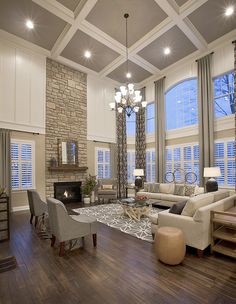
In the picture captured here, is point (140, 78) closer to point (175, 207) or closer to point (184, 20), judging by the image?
point (184, 20)

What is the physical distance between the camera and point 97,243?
11.5 feet

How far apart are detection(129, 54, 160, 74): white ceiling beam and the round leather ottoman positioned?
22.2 ft

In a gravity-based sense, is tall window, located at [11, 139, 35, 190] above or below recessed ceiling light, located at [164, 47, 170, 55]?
below

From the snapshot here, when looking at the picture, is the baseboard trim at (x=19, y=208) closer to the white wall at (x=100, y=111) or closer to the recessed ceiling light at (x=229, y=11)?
the white wall at (x=100, y=111)

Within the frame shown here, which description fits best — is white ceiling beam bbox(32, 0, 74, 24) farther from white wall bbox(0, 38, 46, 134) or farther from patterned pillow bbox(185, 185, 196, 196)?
patterned pillow bbox(185, 185, 196, 196)

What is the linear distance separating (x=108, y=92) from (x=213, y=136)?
17.6 ft

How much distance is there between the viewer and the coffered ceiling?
16.2ft

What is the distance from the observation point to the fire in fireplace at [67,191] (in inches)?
283

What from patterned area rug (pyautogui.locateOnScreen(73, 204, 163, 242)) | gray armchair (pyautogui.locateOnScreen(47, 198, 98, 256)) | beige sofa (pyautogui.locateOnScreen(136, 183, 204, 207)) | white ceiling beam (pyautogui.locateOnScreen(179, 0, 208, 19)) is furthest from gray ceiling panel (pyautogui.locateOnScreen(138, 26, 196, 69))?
gray armchair (pyautogui.locateOnScreen(47, 198, 98, 256))

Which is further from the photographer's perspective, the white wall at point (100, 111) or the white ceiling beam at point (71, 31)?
the white wall at point (100, 111)

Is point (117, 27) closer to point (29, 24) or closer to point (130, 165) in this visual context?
point (29, 24)

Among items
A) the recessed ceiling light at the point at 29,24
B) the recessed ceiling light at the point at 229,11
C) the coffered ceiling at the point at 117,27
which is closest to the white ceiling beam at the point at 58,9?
the coffered ceiling at the point at 117,27

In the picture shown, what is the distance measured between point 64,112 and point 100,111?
1.87 meters

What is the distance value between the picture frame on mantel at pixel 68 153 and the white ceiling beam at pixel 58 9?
4.11 metres
